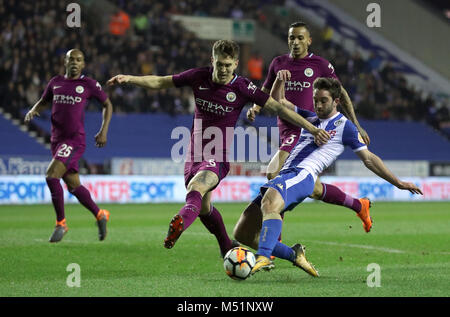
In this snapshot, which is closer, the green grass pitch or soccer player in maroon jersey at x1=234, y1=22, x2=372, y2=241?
the green grass pitch

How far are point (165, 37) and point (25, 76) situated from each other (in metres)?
7.24

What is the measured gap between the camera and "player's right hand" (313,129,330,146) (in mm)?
6840

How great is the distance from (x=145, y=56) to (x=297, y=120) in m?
21.6

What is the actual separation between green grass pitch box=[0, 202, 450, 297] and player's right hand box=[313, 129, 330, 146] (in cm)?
124

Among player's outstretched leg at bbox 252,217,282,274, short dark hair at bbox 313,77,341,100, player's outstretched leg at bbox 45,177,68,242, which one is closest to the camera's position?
player's outstretched leg at bbox 252,217,282,274

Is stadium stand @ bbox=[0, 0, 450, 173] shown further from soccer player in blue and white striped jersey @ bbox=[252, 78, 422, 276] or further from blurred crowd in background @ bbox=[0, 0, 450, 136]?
soccer player in blue and white striped jersey @ bbox=[252, 78, 422, 276]

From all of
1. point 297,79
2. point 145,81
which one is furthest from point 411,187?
point 297,79

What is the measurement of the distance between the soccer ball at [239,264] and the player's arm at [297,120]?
1.30 m

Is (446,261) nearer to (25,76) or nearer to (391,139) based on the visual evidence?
(25,76)

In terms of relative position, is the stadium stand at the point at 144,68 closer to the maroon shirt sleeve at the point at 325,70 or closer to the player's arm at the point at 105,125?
the player's arm at the point at 105,125

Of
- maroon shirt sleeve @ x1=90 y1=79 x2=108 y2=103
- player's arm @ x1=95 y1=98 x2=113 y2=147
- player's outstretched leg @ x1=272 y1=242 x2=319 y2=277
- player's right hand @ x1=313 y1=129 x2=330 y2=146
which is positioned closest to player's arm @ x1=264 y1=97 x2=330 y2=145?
player's right hand @ x1=313 y1=129 x2=330 y2=146

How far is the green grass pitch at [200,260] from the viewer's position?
613cm

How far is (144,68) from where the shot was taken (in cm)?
2708
